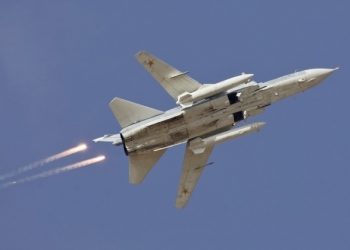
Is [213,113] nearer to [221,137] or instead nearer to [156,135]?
[221,137]

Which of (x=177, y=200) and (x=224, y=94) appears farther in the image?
(x=177, y=200)

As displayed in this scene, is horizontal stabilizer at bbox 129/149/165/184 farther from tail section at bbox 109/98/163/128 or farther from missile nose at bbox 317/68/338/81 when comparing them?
missile nose at bbox 317/68/338/81

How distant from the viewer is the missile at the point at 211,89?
5147 cm

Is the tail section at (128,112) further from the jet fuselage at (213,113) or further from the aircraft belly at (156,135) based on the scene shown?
the aircraft belly at (156,135)

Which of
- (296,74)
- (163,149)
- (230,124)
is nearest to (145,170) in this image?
(163,149)

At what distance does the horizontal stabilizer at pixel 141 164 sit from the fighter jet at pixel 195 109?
645 millimetres

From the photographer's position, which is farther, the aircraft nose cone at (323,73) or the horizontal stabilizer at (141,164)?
the horizontal stabilizer at (141,164)

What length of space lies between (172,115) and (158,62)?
9.40 feet

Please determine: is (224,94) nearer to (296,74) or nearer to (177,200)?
(296,74)

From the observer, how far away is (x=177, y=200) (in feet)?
189

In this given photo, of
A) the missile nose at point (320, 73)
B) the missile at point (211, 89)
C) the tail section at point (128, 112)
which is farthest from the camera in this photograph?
the missile nose at point (320, 73)

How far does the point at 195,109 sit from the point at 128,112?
3.67 metres

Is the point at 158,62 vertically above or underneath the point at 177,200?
above

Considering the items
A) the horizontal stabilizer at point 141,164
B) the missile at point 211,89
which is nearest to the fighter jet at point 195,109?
the missile at point 211,89
